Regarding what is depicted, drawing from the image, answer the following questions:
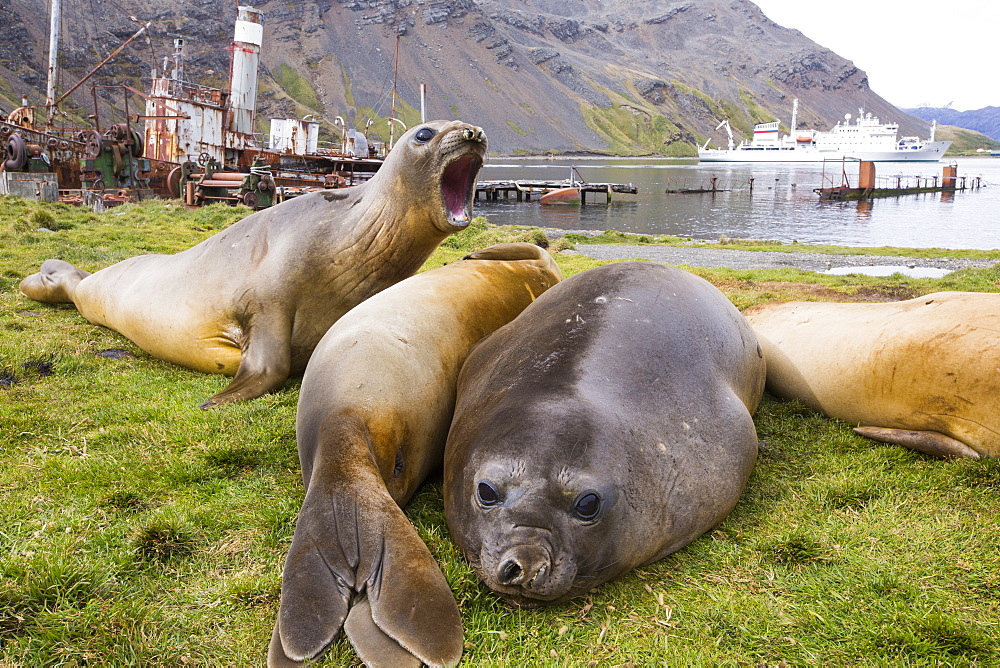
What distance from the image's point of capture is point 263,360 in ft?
18.9

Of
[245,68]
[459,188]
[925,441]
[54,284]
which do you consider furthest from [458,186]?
[245,68]

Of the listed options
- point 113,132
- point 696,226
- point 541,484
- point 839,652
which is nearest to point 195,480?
point 541,484

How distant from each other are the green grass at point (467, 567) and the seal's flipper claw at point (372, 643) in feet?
0.26

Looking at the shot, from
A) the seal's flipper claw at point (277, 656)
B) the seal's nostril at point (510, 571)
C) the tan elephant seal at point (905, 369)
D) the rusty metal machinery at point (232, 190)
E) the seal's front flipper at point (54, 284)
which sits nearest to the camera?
the seal's flipper claw at point (277, 656)

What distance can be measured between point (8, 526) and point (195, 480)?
92 cm

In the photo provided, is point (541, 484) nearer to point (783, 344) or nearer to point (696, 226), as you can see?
point (783, 344)

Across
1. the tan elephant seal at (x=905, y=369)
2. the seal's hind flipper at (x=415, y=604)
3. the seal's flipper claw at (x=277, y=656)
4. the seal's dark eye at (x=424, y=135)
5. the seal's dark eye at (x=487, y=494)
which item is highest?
the seal's dark eye at (x=424, y=135)

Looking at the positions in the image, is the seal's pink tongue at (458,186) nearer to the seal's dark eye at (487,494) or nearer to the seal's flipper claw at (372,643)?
the seal's dark eye at (487,494)

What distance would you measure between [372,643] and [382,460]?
3.54 ft

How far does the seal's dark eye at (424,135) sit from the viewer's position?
19.4 feet

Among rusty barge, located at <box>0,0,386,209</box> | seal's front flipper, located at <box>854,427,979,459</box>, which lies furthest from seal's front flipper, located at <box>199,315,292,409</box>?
rusty barge, located at <box>0,0,386,209</box>

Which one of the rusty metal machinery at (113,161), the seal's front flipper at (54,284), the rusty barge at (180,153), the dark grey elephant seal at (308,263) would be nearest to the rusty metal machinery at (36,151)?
the rusty barge at (180,153)

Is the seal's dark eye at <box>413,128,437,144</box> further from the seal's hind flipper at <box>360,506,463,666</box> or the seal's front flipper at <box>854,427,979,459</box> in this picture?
the seal's front flipper at <box>854,427,979,459</box>

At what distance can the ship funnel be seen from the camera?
38438 mm
